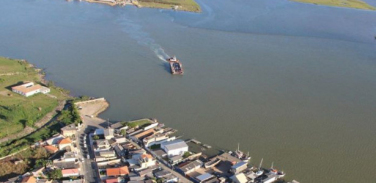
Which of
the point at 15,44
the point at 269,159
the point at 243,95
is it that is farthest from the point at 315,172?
the point at 15,44

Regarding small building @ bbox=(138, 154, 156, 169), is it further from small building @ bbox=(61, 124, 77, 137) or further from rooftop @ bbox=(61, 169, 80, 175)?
small building @ bbox=(61, 124, 77, 137)

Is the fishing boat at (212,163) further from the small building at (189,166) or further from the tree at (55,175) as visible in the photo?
the tree at (55,175)

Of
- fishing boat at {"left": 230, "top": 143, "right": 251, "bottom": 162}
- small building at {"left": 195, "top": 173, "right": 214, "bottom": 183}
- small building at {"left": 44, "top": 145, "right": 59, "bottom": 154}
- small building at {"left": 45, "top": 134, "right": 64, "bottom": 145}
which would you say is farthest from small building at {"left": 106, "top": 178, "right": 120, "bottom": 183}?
fishing boat at {"left": 230, "top": 143, "right": 251, "bottom": 162}

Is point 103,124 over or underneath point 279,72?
underneath

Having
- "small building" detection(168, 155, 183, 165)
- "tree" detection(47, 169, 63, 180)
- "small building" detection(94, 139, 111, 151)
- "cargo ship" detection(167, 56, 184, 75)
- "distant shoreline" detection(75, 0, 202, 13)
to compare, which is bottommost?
"tree" detection(47, 169, 63, 180)

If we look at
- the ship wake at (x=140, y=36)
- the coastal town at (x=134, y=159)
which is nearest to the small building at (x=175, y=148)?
the coastal town at (x=134, y=159)

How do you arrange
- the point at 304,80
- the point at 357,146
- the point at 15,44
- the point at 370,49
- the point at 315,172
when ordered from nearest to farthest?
the point at 315,172
the point at 357,146
the point at 304,80
the point at 15,44
the point at 370,49

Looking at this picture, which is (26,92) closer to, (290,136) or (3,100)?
(3,100)

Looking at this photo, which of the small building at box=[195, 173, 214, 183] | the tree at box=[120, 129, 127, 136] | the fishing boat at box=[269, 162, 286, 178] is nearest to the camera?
the small building at box=[195, 173, 214, 183]
